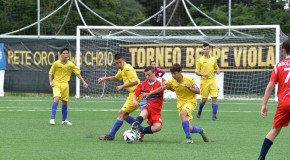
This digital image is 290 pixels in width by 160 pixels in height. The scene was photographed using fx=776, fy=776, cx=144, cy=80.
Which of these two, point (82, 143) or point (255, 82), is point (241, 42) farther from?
point (82, 143)

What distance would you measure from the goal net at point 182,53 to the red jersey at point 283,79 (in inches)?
699

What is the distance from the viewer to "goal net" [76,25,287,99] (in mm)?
29781

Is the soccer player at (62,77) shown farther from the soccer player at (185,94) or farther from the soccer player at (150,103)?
the soccer player at (185,94)

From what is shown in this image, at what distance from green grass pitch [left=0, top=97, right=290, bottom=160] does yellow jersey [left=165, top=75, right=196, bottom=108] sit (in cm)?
80

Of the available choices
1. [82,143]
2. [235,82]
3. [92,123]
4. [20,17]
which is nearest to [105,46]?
[235,82]

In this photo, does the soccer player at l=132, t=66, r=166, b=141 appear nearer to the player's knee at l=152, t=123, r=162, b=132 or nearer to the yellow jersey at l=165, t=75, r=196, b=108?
the player's knee at l=152, t=123, r=162, b=132

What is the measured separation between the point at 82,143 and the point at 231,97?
16.4m

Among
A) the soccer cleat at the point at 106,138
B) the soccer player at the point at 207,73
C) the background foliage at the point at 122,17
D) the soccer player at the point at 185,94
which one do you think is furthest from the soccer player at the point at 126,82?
the background foliage at the point at 122,17

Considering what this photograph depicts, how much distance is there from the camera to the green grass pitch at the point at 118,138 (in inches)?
503

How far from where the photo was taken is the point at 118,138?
51.6 ft

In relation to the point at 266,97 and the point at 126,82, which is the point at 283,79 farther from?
the point at 126,82

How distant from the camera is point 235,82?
3016 cm

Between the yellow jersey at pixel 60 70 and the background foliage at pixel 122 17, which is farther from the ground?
the background foliage at pixel 122 17

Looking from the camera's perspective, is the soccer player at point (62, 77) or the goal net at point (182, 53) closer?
the soccer player at point (62, 77)
